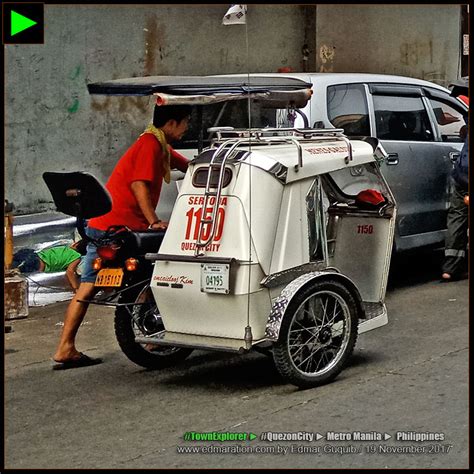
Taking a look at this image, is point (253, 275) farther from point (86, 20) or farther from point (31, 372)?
point (86, 20)

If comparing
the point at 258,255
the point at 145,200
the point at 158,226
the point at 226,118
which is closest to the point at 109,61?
the point at 226,118

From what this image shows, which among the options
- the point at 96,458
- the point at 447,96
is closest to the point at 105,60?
the point at 447,96

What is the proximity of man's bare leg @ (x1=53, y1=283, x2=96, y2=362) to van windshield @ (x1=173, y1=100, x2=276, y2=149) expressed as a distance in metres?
1.69

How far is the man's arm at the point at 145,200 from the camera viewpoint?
6.08m

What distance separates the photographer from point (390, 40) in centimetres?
1247

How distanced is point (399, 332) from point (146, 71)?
4.33m

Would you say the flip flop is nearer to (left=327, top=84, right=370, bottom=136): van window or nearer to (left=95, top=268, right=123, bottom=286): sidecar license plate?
(left=95, top=268, right=123, bottom=286): sidecar license plate

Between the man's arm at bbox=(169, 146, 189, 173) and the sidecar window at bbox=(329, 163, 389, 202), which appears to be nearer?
the man's arm at bbox=(169, 146, 189, 173)

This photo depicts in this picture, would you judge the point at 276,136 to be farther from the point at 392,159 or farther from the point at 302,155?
the point at 392,159

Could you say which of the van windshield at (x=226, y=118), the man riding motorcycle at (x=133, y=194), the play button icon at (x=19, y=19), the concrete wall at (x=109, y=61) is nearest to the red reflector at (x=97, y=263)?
the man riding motorcycle at (x=133, y=194)

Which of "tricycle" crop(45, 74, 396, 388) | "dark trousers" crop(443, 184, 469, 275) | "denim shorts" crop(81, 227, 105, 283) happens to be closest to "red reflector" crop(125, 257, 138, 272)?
"tricycle" crop(45, 74, 396, 388)

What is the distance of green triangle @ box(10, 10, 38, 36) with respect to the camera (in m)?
5.33

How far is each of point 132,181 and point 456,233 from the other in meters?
3.30

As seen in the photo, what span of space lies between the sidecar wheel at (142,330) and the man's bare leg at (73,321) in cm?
22
